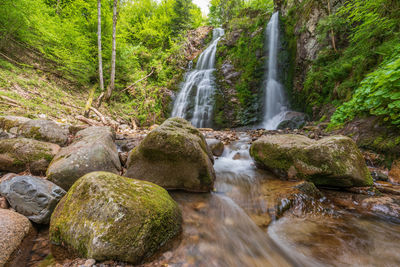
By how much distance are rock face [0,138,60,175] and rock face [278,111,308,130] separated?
949 centimetres

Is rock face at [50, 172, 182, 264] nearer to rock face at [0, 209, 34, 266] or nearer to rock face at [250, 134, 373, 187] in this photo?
rock face at [0, 209, 34, 266]

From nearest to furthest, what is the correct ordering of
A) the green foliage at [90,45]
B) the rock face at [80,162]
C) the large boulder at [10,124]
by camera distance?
the rock face at [80,162]
the large boulder at [10,124]
the green foliage at [90,45]

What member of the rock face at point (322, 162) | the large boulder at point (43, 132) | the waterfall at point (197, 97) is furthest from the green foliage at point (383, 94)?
the waterfall at point (197, 97)

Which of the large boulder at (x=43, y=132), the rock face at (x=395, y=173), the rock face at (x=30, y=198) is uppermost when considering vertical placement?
the large boulder at (x=43, y=132)

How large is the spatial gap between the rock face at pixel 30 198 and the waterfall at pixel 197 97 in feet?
31.8

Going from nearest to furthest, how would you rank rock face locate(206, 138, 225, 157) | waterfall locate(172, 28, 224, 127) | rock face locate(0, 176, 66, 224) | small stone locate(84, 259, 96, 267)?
small stone locate(84, 259, 96, 267) < rock face locate(0, 176, 66, 224) < rock face locate(206, 138, 225, 157) < waterfall locate(172, 28, 224, 127)

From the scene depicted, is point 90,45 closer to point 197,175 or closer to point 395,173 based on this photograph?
point 197,175

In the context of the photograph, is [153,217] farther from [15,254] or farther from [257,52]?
[257,52]

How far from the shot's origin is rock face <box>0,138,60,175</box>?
2.68 m

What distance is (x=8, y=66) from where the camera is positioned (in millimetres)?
6609

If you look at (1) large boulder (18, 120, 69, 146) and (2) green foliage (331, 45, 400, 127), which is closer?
(2) green foliage (331, 45, 400, 127)

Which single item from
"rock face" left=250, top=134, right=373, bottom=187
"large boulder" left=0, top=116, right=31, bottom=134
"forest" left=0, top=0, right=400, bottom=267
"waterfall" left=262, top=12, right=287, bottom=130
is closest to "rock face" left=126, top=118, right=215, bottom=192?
"forest" left=0, top=0, right=400, bottom=267

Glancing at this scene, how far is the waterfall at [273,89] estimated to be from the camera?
1007 centimetres

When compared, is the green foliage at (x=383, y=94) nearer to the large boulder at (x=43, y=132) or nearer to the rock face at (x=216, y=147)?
the rock face at (x=216, y=147)
